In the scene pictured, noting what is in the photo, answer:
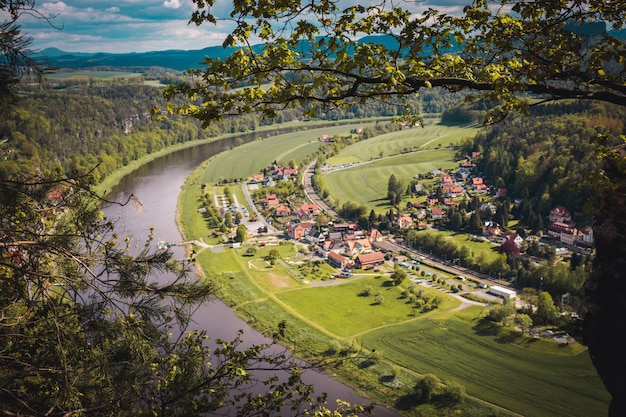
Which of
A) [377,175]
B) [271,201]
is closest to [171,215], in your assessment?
[271,201]

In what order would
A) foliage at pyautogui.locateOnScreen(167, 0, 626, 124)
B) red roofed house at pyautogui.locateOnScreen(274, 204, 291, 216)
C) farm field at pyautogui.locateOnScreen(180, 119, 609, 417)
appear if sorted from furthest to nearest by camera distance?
red roofed house at pyautogui.locateOnScreen(274, 204, 291, 216) → farm field at pyautogui.locateOnScreen(180, 119, 609, 417) → foliage at pyautogui.locateOnScreen(167, 0, 626, 124)

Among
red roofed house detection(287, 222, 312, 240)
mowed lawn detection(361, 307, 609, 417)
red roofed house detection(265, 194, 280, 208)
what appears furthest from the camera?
red roofed house detection(265, 194, 280, 208)

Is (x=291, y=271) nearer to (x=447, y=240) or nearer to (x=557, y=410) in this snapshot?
(x=447, y=240)

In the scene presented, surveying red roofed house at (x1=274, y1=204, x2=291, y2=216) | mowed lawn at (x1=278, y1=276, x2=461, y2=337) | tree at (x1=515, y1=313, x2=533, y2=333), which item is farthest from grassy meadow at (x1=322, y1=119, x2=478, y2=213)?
tree at (x1=515, y1=313, x2=533, y2=333)

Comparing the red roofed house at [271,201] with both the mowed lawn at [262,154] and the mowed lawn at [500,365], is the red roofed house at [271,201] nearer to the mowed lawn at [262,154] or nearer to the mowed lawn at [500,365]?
the mowed lawn at [262,154]

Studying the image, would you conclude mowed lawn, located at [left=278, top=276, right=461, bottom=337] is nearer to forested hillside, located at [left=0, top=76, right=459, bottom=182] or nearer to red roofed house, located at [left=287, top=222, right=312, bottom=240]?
red roofed house, located at [left=287, top=222, right=312, bottom=240]

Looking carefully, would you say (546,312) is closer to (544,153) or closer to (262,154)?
(544,153)

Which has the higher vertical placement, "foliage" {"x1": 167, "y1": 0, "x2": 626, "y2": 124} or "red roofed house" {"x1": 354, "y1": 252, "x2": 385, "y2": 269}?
"foliage" {"x1": 167, "y1": 0, "x2": 626, "y2": 124}
